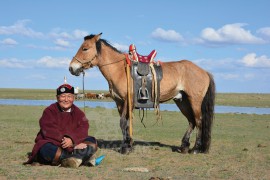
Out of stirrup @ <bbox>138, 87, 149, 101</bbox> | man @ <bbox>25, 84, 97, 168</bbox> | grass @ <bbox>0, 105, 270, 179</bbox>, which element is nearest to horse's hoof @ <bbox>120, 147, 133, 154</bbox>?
grass @ <bbox>0, 105, 270, 179</bbox>

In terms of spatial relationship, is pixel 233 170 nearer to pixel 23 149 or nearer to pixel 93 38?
pixel 93 38

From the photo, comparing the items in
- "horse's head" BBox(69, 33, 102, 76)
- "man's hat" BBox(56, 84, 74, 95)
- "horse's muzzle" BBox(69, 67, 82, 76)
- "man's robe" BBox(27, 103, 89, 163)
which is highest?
"horse's head" BBox(69, 33, 102, 76)

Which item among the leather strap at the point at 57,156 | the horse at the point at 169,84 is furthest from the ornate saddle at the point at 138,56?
the leather strap at the point at 57,156

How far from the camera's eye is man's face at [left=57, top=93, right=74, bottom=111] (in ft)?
26.6

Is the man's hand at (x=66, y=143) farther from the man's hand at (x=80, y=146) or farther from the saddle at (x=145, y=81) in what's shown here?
the saddle at (x=145, y=81)

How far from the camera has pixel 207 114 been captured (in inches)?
425

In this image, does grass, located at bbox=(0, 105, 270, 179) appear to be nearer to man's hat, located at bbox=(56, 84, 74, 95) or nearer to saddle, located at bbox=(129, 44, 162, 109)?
saddle, located at bbox=(129, 44, 162, 109)

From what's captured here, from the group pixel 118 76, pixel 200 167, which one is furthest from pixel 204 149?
pixel 118 76

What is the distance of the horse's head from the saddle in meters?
1.00

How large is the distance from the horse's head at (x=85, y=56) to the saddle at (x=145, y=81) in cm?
100

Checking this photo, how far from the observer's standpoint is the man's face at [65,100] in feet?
26.6

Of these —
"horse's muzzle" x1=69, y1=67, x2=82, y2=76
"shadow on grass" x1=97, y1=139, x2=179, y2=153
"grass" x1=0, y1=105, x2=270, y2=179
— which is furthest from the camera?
"shadow on grass" x1=97, y1=139, x2=179, y2=153

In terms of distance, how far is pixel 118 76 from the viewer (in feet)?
33.5

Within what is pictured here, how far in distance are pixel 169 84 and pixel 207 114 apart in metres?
1.29
